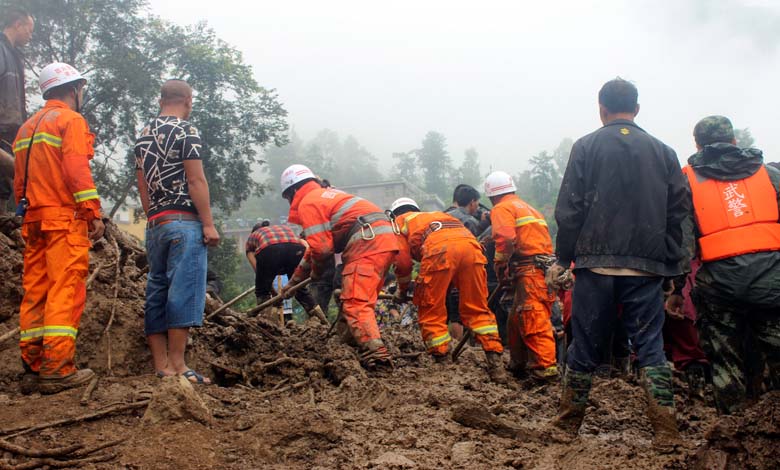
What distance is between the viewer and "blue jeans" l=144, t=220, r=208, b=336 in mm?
4012

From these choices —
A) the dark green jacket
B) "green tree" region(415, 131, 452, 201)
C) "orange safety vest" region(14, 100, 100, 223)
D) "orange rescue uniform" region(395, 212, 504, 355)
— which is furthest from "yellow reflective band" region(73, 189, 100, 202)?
"green tree" region(415, 131, 452, 201)

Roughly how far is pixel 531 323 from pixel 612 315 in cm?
216

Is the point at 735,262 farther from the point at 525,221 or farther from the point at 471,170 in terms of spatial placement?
the point at 471,170

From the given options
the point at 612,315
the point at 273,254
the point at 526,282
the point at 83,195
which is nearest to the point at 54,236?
the point at 83,195

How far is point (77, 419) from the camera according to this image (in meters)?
3.09

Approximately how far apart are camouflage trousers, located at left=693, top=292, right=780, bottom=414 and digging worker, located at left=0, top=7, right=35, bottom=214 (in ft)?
17.0

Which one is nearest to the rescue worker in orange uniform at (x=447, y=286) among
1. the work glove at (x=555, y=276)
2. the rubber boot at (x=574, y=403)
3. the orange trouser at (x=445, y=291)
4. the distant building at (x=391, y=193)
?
the orange trouser at (x=445, y=291)

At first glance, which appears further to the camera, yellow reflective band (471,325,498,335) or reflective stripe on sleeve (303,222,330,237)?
yellow reflective band (471,325,498,335)

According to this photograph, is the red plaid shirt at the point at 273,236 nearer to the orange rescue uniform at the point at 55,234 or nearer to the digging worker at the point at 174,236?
the digging worker at the point at 174,236

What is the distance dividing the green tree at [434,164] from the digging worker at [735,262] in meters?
64.0

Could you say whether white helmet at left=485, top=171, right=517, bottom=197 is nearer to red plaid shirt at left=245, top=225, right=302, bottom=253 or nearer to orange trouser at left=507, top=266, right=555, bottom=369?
orange trouser at left=507, top=266, right=555, bottom=369

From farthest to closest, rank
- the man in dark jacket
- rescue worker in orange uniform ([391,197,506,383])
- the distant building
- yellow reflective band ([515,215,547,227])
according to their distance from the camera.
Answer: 1. the distant building
2. yellow reflective band ([515,215,547,227])
3. rescue worker in orange uniform ([391,197,506,383])
4. the man in dark jacket

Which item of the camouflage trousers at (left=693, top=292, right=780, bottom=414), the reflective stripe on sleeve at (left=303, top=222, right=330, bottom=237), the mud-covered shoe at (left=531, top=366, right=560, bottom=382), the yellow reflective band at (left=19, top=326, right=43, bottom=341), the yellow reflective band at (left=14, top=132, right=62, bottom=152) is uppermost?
the yellow reflective band at (left=14, top=132, right=62, bottom=152)

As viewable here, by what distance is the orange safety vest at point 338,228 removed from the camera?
518 cm
